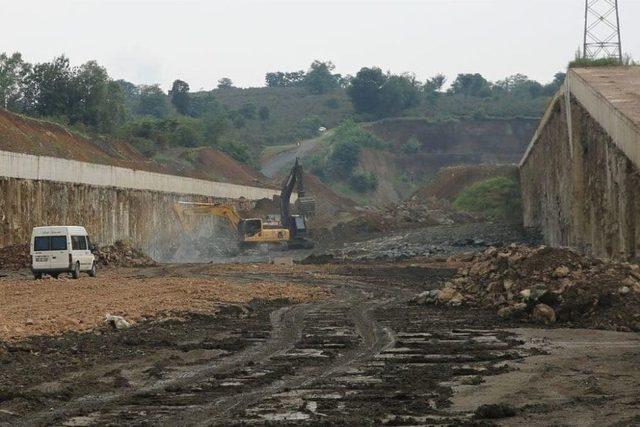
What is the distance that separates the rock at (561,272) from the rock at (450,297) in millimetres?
3196

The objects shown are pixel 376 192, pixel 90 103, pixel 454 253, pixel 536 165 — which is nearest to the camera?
pixel 454 253

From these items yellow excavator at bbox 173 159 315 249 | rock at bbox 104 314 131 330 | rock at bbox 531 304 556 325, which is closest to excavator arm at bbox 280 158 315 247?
yellow excavator at bbox 173 159 315 249

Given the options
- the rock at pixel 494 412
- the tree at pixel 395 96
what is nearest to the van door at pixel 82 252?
the rock at pixel 494 412

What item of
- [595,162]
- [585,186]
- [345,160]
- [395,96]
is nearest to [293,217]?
[585,186]

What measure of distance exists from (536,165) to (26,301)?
43.4 meters

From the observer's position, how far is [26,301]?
28391 millimetres

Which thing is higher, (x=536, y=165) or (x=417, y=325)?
(x=536, y=165)

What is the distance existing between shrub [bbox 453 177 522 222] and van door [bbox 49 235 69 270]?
58473mm

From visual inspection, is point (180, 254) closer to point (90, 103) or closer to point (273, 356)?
A: point (90, 103)

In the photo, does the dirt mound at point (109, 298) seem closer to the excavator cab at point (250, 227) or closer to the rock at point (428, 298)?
the rock at point (428, 298)

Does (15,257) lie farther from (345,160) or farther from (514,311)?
(345,160)

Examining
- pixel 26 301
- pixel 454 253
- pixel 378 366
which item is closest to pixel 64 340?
pixel 378 366

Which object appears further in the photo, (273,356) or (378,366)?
(273,356)

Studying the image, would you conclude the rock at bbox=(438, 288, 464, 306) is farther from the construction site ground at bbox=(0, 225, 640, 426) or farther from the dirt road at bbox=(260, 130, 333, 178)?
Answer: the dirt road at bbox=(260, 130, 333, 178)
